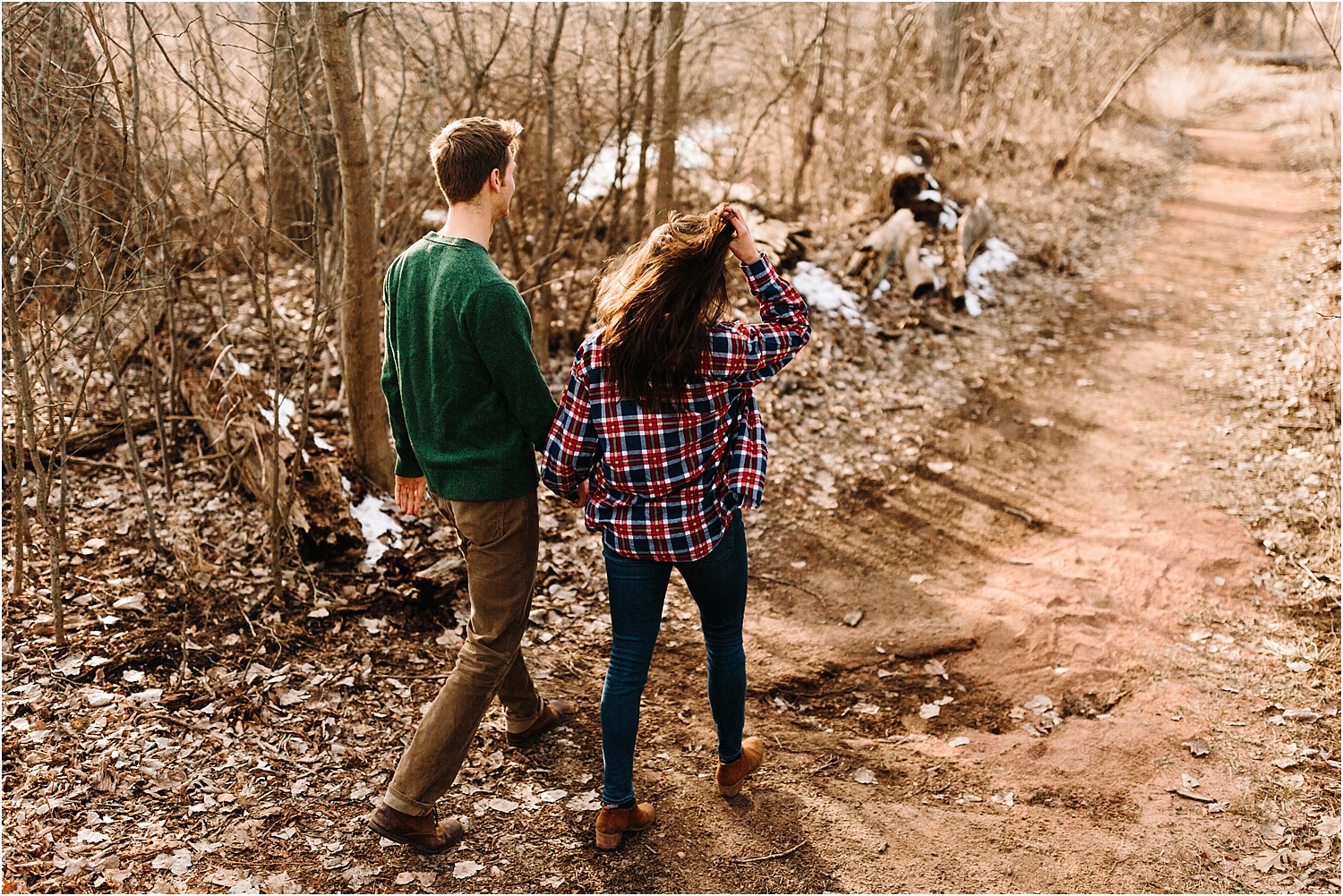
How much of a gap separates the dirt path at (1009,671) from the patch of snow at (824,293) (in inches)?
57.4

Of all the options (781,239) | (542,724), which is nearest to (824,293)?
(781,239)

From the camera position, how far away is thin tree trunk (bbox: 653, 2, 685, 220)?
630 centimetres

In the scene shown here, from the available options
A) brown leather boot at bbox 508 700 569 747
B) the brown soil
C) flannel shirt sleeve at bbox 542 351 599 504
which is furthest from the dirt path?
flannel shirt sleeve at bbox 542 351 599 504

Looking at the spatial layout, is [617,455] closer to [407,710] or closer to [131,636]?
[407,710]

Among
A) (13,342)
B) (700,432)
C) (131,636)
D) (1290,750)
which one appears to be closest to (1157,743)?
(1290,750)

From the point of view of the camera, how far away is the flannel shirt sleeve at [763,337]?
2662mm

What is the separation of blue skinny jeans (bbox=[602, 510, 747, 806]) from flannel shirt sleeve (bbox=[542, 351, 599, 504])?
0.91 ft

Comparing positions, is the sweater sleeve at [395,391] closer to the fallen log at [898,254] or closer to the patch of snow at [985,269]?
the fallen log at [898,254]

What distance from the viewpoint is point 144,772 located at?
3.13 m

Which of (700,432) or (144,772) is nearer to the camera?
(700,432)

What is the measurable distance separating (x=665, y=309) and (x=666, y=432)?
369 mm

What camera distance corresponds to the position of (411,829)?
9.66 ft

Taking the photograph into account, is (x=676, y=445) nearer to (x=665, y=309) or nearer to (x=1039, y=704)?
(x=665, y=309)

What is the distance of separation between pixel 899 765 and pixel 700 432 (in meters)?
1.86
